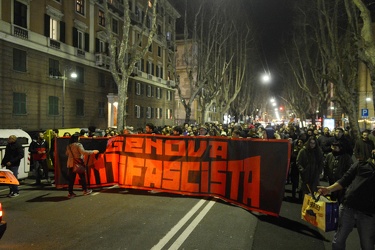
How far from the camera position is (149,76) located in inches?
1777

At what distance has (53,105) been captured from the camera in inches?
1038

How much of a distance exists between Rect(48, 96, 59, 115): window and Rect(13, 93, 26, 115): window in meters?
2.64

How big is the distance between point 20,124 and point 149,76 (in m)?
23.9

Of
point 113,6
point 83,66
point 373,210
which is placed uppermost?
point 113,6

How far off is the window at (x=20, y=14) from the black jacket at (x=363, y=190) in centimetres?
2418

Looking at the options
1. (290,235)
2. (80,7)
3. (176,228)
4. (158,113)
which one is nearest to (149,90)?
(158,113)

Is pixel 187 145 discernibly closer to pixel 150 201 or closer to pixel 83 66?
pixel 150 201

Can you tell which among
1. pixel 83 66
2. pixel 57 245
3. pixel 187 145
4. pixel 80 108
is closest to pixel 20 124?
pixel 80 108

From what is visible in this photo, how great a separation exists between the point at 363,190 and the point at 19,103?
23.3m

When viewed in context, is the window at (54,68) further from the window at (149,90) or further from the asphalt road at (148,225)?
the asphalt road at (148,225)

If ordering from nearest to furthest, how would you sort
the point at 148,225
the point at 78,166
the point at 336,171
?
1. the point at 148,225
2. the point at 336,171
3. the point at 78,166

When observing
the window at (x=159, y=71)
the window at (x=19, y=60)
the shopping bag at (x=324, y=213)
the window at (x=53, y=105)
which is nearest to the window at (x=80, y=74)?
the window at (x=53, y=105)

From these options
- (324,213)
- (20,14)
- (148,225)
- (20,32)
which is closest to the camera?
(324,213)

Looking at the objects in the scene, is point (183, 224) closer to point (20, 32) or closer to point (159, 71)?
point (20, 32)
